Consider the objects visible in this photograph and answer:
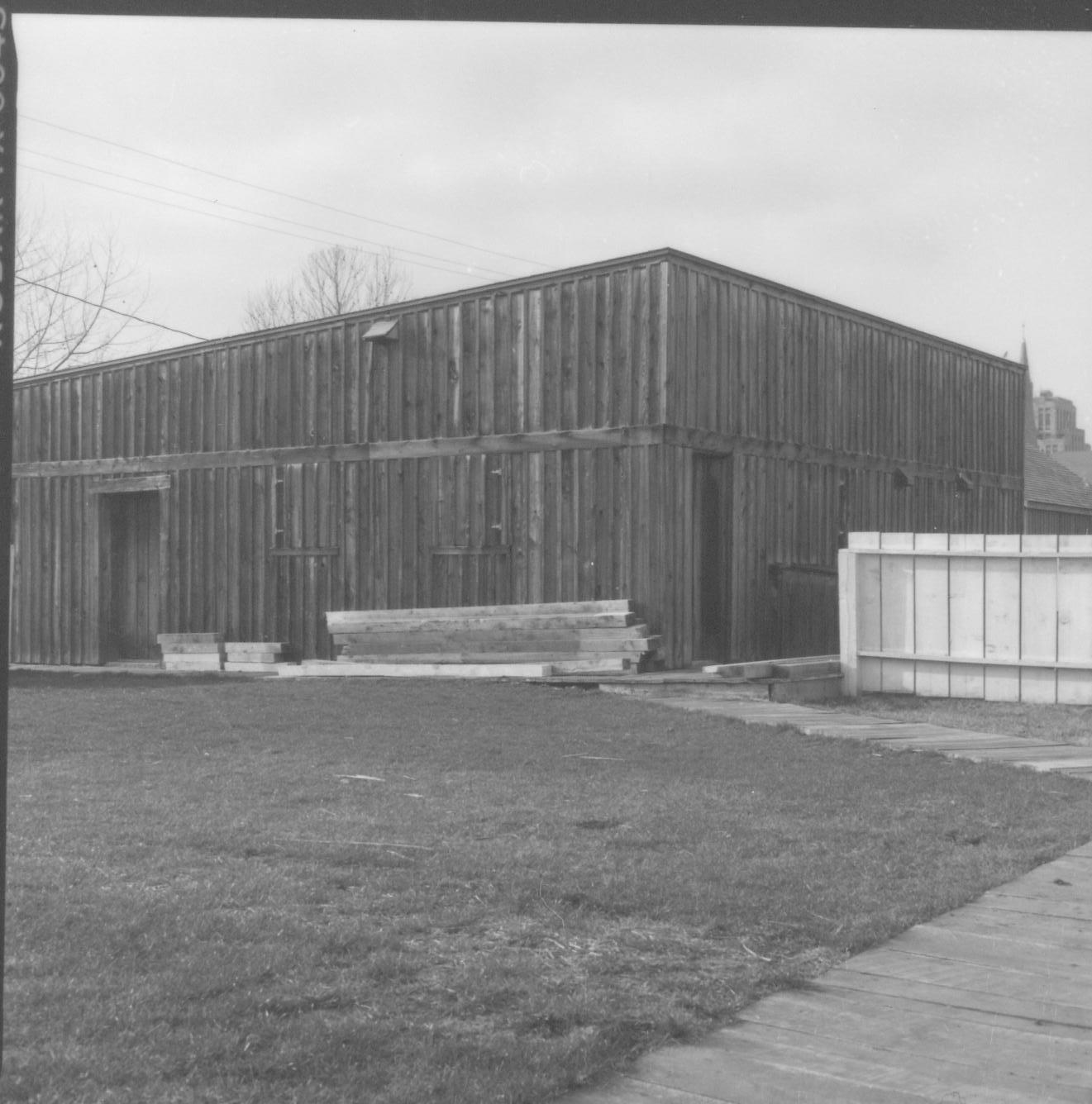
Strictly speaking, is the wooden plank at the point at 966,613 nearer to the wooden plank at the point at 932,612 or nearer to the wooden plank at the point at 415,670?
the wooden plank at the point at 932,612

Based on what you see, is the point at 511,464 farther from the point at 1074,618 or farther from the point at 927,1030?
the point at 927,1030

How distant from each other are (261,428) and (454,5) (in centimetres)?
1785

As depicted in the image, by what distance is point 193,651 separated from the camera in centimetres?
1981

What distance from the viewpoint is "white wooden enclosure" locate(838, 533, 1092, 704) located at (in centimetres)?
1294

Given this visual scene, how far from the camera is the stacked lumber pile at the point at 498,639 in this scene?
15391 mm

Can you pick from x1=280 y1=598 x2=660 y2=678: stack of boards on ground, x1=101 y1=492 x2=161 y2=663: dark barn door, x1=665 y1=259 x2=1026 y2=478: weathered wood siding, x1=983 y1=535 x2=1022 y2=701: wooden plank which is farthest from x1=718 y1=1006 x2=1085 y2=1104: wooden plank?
Answer: x1=101 y1=492 x2=161 y2=663: dark barn door

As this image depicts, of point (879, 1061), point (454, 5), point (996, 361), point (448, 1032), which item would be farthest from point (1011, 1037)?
point (996, 361)

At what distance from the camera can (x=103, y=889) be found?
16.9 feet

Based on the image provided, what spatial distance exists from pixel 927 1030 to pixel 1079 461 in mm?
59990

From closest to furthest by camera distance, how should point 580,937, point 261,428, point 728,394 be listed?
1. point 580,937
2. point 728,394
3. point 261,428

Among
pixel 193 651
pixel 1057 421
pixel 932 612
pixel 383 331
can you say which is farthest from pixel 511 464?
pixel 1057 421

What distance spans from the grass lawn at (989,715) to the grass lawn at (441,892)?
2.21m

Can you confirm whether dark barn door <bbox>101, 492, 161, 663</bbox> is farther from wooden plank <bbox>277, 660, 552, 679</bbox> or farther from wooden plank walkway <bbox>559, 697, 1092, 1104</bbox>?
wooden plank walkway <bbox>559, 697, 1092, 1104</bbox>

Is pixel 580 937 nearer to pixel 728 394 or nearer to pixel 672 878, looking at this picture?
pixel 672 878
